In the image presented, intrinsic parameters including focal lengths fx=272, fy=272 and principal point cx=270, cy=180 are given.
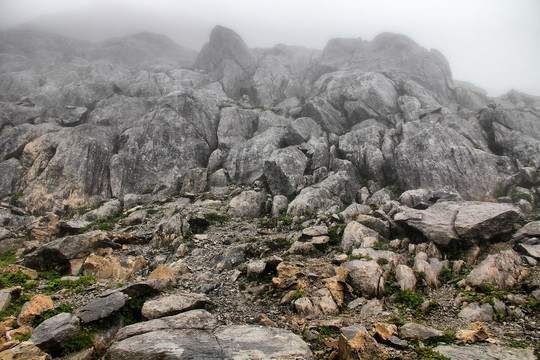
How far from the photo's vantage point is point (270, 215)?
2800cm

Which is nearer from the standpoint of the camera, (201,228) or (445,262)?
(445,262)

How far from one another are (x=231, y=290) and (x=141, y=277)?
664 cm

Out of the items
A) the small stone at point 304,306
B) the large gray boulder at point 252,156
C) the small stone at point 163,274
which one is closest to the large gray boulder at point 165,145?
the large gray boulder at point 252,156

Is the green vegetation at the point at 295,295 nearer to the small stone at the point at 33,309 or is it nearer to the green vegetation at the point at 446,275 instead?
the green vegetation at the point at 446,275

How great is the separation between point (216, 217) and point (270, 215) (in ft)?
18.4

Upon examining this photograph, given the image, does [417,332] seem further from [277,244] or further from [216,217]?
[216,217]

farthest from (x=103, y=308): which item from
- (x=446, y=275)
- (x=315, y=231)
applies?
(x=446, y=275)

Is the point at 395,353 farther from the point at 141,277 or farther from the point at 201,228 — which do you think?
the point at 201,228

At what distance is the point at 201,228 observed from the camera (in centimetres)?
2422

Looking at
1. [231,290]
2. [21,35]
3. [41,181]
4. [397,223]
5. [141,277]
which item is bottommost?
[41,181]

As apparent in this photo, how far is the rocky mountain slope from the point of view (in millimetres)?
10086

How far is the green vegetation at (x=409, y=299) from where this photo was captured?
1276cm

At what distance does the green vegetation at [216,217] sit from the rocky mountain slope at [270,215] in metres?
0.51

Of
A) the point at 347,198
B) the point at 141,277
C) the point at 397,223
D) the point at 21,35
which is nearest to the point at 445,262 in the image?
the point at 397,223
